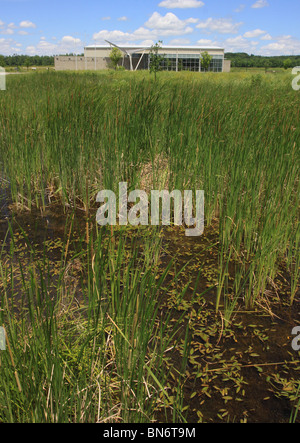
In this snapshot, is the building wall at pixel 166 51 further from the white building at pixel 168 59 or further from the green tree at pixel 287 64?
the green tree at pixel 287 64

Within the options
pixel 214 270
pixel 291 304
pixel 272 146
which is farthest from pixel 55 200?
pixel 291 304

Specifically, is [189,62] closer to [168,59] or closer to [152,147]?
[168,59]

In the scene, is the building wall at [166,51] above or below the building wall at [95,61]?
above

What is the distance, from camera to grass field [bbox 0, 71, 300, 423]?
4.17 feet

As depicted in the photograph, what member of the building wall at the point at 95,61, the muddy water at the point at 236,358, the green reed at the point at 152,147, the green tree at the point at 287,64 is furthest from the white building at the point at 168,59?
the muddy water at the point at 236,358

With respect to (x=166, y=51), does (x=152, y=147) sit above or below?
below


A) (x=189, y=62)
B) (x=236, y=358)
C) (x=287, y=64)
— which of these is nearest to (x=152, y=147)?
(x=236, y=358)

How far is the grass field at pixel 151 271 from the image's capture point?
1.27m

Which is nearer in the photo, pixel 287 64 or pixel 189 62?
pixel 189 62

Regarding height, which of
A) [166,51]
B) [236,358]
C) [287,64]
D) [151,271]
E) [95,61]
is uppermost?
[166,51]

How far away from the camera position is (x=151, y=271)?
190cm

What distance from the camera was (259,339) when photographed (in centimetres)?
185

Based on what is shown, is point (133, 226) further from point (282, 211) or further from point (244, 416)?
point (244, 416)
